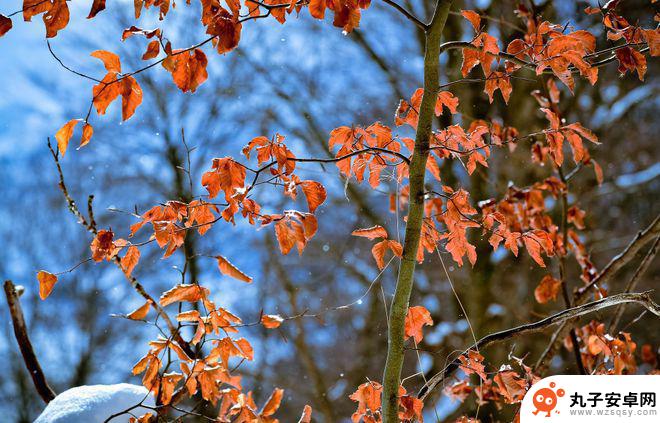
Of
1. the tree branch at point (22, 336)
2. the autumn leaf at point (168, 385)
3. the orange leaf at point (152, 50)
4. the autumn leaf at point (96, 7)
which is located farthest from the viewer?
the tree branch at point (22, 336)

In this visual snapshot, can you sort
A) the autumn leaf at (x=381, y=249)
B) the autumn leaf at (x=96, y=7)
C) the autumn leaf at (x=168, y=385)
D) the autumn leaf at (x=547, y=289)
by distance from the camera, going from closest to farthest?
the autumn leaf at (x=96, y=7), the autumn leaf at (x=381, y=249), the autumn leaf at (x=168, y=385), the autumn leaf at (x=547, y=289)

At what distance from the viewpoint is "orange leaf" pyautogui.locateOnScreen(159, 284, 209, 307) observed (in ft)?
4.41

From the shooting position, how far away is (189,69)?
121cm

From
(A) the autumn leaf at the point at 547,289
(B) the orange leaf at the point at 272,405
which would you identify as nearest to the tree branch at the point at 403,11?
(B) the orange leaf at the point at 272,405

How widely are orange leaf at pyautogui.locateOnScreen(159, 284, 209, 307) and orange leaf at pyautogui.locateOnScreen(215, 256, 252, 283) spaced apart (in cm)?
9

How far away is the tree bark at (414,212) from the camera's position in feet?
3.77

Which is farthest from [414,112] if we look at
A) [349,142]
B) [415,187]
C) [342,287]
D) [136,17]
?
[342,287]

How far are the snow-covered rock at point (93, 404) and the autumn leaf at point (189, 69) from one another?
887 mm

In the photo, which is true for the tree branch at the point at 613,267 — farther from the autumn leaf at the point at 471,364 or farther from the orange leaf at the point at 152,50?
the orange leaf at the point at 152,50

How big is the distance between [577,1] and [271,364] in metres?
5.24

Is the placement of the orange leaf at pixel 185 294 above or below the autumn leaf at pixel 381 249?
below

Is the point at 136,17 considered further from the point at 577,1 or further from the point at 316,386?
the point at 577,1

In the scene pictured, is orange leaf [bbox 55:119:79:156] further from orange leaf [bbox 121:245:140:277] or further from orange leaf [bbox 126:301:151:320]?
orange leaf [bbox 126:301:151:320]

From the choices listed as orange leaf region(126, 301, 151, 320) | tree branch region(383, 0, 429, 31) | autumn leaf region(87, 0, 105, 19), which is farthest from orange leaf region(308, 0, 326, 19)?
orange leaf region(126, 301, 151, 320)
